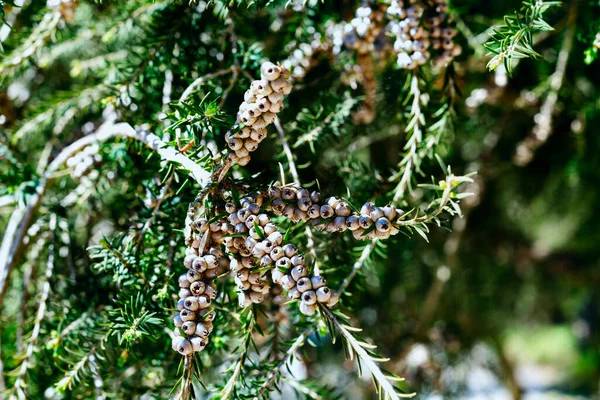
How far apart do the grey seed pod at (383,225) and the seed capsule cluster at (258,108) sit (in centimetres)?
13

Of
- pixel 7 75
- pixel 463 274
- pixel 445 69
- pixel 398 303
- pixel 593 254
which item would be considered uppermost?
pixel 7 75

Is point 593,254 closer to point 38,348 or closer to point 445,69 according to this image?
point 445,69

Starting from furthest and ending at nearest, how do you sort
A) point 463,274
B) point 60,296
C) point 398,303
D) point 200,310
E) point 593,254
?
point 593,254
point 463,274
point 398,303
point 60,296
point 200,310

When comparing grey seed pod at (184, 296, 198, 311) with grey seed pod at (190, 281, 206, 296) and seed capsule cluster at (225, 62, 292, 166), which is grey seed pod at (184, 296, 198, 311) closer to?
grey seed pod at (190, 281, 206, 296)

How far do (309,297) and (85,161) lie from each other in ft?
1.31

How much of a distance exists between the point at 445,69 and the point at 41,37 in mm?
559

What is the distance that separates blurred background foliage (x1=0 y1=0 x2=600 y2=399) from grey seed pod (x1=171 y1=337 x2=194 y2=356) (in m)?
0.05

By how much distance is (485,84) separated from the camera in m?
1.02

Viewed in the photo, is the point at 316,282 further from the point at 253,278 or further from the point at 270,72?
the point at 270,72

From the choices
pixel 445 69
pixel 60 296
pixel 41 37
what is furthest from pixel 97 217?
pixel 445 69

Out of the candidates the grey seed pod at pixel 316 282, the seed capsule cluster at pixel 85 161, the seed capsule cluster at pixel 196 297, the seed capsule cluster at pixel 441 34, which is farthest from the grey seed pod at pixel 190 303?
the seed capsule cluster at pixel 441 34

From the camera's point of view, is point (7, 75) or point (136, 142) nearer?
point (136, 142)

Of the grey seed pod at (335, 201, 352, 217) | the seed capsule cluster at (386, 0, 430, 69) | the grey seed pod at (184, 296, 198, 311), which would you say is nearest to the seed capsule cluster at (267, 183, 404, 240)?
the grey seed pod at (335, 201, 352, 217)

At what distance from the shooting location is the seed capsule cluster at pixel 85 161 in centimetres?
68
